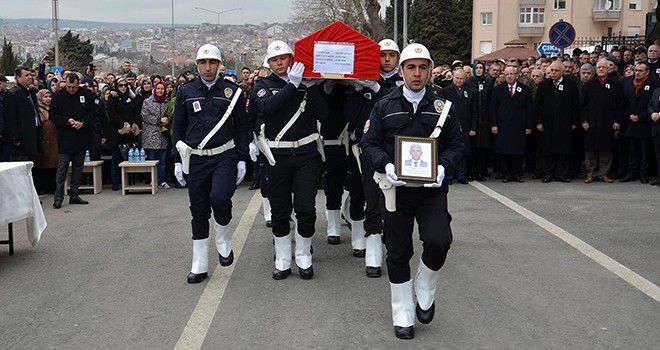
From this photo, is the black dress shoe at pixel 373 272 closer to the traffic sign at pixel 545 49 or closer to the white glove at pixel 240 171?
the white glove at pixel 240 171

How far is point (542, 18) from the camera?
7550cm

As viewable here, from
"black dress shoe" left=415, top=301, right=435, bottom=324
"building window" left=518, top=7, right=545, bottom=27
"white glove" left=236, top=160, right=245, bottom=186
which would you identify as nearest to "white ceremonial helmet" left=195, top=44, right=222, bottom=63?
"white glove" left=236, top=160, right=245, bottom=186

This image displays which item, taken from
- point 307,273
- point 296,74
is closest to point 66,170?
point 307,273

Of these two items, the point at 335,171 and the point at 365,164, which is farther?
the point at 335,171

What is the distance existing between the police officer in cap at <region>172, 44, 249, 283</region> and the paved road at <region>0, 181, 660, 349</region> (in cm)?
54

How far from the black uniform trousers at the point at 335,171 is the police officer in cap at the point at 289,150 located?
0.69 metres

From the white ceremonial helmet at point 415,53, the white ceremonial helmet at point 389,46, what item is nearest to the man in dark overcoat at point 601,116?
the white ceremonial helmet at point 389,46

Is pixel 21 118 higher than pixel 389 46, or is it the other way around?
pixel 389 46

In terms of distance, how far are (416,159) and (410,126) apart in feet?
1.26

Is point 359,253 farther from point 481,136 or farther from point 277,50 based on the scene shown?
point 481,136

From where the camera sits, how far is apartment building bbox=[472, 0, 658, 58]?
72562mm

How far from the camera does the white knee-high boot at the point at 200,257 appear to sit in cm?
757

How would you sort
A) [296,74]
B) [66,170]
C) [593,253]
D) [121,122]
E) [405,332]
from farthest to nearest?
[121,122] → [66,170] → [593,253] → [296,74] → [405,332]

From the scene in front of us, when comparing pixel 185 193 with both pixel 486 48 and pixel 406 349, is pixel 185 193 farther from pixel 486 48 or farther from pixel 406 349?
pixel 486 48
